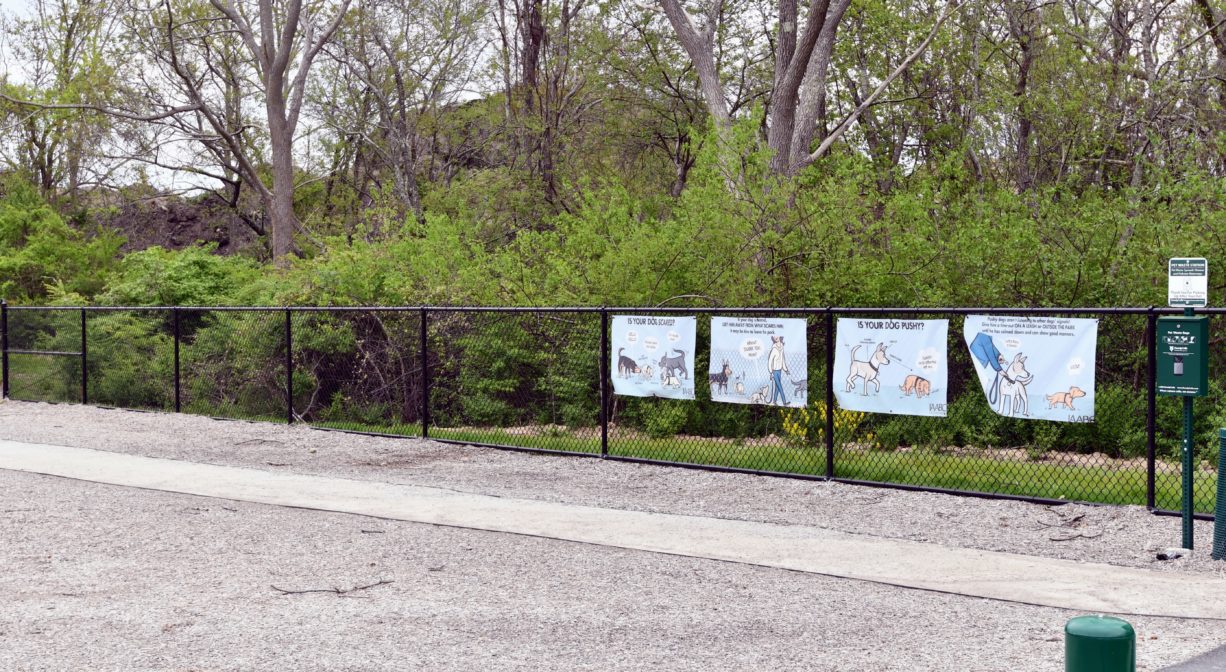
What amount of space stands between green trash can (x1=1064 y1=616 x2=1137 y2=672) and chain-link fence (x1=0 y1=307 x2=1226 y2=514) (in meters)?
6.37

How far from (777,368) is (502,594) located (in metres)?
5.14

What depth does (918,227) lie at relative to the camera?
50.7 feet

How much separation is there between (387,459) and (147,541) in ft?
16.3

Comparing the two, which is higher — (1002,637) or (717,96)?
(717,96)

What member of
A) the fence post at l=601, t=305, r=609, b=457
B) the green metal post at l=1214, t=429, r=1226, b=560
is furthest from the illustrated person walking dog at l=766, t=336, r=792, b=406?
the green metal post at l=1214, t=429, r=1226, b=560

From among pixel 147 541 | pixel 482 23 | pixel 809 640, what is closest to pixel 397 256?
pixel 147 541

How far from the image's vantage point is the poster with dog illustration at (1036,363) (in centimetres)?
973

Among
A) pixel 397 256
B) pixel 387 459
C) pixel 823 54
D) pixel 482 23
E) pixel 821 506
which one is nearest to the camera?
pixel 821 506

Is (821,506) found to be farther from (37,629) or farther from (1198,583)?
(37,629)

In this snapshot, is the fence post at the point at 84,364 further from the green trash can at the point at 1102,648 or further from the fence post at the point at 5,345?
the green trash can at the point at 1102,648

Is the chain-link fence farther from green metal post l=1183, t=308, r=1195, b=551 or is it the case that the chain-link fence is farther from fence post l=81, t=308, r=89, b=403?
green metal post l=1183, t=308, r=1195, b=551

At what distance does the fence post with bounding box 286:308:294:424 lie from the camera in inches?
663

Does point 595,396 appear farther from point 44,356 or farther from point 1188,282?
point 44,356

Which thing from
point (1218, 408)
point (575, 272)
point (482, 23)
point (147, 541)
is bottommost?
point (147, 541)
